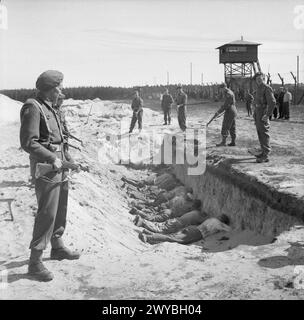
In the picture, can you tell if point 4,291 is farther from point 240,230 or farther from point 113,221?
point 240,230

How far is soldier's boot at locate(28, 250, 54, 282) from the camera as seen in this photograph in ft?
12.7

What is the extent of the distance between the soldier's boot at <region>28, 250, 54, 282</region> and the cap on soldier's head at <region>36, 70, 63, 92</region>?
1572 mm

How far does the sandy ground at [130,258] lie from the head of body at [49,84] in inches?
69.6

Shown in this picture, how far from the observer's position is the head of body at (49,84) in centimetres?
390

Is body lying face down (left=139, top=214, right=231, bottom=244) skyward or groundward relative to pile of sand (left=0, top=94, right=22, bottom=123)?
groundward

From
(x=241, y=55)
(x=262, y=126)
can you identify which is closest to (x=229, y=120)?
(x=262, y=126)

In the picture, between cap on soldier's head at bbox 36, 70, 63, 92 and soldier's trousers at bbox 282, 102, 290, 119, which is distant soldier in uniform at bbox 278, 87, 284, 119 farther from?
cap on soldier's head at bbox 36, 70, 63, 92

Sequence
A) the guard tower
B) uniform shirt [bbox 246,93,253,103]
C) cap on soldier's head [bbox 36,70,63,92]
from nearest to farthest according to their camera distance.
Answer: cap on soldier's head [bbox 36,70,63,92] < uniform shirt [bbox 246,93,253,103] < the guard tower

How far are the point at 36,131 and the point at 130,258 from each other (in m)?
1.85

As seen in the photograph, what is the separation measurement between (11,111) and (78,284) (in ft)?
45.5

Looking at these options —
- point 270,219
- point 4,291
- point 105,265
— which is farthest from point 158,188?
point 4,291

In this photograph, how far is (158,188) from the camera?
37.1 ft

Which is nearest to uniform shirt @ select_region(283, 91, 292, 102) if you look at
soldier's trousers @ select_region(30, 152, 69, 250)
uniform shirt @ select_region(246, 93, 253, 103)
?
uniform shirt @ select_region(246, 93, 253, 103)

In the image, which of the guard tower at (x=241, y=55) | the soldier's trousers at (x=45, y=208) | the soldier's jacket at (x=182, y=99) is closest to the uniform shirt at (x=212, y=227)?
the soldier's trousers at (x=45, y=208)
